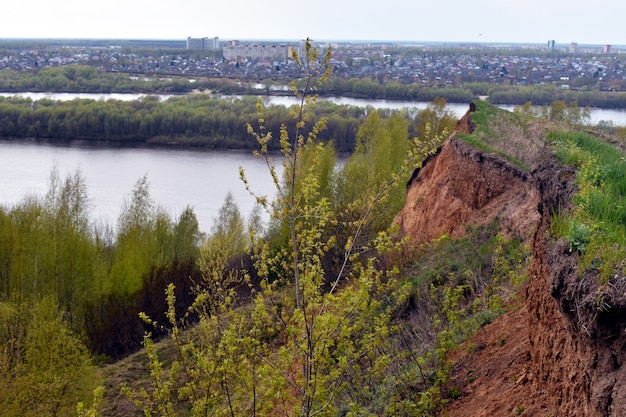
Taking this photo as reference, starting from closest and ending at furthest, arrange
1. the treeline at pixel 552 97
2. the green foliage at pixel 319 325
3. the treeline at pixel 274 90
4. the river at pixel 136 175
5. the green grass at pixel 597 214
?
the green grass at pixel 597 214 → the green foliage at pixel 319 325 → the river at pixel 136 175 → the treeline at pixel 552 97 → the treeline at pixel 274 90

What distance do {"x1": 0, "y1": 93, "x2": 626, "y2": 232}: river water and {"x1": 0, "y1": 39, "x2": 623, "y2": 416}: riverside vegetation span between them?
572 cm

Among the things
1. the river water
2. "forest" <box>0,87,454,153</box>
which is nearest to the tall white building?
"forest" <box>0,87,454,153</box>

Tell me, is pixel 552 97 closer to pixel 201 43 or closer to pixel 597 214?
pixel 597 214

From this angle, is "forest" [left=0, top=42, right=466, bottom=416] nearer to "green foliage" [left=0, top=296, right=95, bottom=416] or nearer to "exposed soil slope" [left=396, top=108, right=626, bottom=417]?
"green foliage" [left=0, top=296, right=95, bottom=416]

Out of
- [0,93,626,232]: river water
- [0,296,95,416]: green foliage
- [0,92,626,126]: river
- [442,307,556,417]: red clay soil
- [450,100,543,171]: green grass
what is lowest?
[0,93,626,232]: river water

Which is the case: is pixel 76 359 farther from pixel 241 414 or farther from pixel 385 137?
pixel 385 137

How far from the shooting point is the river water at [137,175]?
100ft

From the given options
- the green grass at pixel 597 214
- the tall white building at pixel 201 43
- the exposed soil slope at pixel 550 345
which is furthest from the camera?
the tall white building at pixel 201 43

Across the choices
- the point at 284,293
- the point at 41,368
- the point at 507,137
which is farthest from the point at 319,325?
the point at 507,137

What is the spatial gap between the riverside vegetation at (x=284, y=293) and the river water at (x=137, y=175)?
572 centimetres

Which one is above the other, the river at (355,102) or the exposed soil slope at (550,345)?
the exposed soil slope at (550,345)

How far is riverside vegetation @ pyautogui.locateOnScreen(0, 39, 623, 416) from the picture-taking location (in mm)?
4473

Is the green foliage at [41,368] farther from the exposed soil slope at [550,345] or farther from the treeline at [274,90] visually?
the treeline at [274,90]

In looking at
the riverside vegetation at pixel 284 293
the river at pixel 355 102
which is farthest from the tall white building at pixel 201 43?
the riverside vegetation at pixel 284 293
